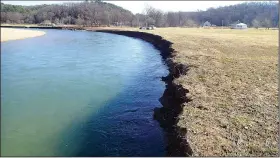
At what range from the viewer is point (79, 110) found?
47.4 feet

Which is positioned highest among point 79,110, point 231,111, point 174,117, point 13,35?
point 13,35

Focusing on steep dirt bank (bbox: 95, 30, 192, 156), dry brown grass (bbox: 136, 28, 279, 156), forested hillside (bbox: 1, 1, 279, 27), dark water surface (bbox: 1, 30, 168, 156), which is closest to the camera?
dry brown grass (bbox: 136, 28, 279, 156)

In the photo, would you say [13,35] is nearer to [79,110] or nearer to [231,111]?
[79,110]

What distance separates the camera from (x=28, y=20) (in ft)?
453

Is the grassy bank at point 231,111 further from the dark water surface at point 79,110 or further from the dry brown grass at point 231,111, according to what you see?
the dark water surface at point 79,110

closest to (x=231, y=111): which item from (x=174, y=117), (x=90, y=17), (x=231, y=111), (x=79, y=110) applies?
(x=231, y=111)

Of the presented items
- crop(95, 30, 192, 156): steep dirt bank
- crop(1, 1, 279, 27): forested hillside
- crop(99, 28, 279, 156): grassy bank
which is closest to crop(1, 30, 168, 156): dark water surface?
crop(95, 30, 192, 156): steep dirt bank

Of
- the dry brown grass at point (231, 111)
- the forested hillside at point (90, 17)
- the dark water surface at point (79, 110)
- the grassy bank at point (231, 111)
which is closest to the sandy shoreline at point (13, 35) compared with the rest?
the dark water surface at point (79, 110)

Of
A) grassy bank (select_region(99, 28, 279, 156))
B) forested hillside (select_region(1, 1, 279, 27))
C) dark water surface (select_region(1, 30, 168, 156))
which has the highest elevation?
forested hillside (select_region(1, 1, 279, 27))

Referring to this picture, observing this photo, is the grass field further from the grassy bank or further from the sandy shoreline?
the sandy shoreline

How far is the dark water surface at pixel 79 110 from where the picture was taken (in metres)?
10.5

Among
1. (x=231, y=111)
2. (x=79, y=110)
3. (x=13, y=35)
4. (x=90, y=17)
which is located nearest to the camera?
(x=231, y=111)

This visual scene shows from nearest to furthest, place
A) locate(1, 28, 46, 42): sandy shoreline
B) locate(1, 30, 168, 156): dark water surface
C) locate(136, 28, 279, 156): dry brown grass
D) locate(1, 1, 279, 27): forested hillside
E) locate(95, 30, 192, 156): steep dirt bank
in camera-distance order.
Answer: locate(136, 28, 279, 156): dry brown grass → locate(95, 30, 192, 156): steep dirt bank → locate(1, 30, 168, 156): dark water surface → locate(1, 28, 46, 42): sandy shoreline → locate(1, 1, 279, 27): forested hillside

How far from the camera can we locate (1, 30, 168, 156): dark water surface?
10.5 meters
